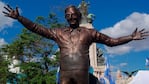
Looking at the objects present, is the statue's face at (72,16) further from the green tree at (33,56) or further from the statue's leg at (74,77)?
the green tree at (33,56)


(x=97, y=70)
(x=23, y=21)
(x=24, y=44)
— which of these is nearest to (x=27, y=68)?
(x=24, y=44)

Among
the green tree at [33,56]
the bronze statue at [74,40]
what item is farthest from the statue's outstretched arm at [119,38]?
the green tree at [33,56]

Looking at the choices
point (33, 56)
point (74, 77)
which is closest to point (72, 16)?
point (74, 77)

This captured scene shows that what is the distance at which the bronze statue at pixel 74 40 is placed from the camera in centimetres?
566

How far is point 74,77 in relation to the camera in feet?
18.5

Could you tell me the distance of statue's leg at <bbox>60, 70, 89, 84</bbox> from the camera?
5.64 metres

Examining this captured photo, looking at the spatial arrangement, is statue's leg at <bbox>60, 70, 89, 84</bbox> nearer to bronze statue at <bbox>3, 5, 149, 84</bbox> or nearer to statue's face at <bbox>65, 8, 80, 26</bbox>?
bronze statue at <bbox>3, 5, 149, 84</bbox>

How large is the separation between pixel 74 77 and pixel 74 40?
539 millimetres

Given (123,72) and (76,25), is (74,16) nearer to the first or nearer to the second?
(76,25)

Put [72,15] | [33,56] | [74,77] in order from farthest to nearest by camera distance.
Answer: [33,56]
[72,15]
[74,77]

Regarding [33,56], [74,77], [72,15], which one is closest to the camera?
[74,77]

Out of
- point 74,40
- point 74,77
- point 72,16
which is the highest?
point 72,16

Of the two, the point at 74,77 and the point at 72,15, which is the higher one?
the point at 72,15

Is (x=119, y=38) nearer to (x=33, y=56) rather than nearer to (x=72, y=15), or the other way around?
(x=72, y=15)
